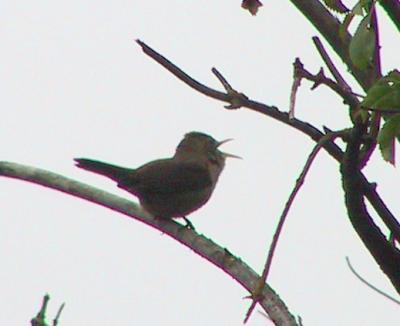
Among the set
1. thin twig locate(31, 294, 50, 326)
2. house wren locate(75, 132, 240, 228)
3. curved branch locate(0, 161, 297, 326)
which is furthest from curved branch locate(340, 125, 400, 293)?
house wren locate(75, 132, 240, 228)

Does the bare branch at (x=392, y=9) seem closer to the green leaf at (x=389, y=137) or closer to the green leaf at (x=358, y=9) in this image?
the green leaf at (x=358, y=9)

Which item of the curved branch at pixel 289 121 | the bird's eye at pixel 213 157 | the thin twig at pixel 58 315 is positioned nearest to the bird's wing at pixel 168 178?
the bird's eye at pixel 213 157

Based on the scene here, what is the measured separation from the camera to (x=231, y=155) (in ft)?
27.3

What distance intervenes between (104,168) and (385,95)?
17.1 ft

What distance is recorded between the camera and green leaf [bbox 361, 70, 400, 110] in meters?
1.87

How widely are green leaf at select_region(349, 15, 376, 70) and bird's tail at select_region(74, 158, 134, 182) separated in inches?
190

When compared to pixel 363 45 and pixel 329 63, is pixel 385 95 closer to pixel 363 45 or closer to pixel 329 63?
pixel 363 45

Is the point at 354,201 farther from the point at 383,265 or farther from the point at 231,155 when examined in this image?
the point at 231,155

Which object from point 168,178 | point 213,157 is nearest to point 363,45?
point 168,178

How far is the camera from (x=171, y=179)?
296 inches

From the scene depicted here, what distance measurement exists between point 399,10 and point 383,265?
21.9 inches

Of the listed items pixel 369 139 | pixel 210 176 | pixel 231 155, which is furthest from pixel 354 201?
pixel 231 155

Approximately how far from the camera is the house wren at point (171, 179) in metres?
7.01

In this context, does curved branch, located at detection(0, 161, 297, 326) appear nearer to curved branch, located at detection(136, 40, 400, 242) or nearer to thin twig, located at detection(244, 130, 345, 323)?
curved branch, located at detection(136, 40, 400, 242)
